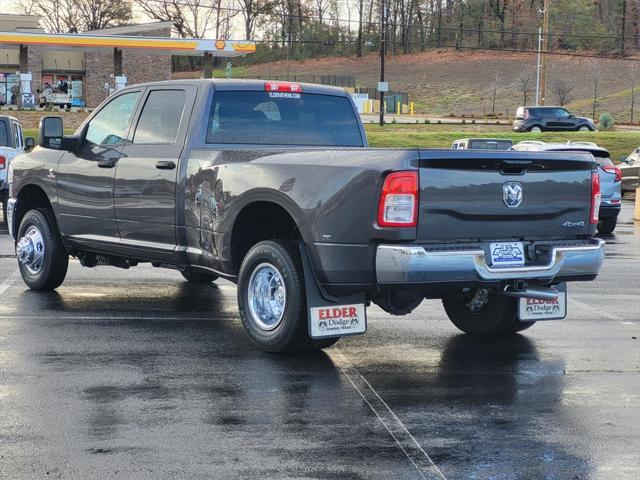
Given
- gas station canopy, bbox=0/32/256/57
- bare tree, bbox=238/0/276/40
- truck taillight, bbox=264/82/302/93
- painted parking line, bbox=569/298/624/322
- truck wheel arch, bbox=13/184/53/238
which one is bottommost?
painted parking line, bbox=569/298/624/322

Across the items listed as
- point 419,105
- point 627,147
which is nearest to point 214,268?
point 627,147

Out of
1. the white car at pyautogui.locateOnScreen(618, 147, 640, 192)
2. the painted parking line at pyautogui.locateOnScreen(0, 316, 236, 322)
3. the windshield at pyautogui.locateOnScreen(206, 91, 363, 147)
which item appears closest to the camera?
the windshield at pyautogui.locateOnScreen(206, 91, 363, 147)

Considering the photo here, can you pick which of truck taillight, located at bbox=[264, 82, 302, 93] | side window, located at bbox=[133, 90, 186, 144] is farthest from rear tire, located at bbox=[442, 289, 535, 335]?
side window, located at bbox=[133, 90, 186, 144]

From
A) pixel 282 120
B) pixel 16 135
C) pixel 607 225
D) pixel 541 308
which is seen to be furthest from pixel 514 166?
pixel 16 135

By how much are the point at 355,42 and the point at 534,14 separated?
1936cm

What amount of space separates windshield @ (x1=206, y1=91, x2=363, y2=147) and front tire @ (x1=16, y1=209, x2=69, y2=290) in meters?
2.48

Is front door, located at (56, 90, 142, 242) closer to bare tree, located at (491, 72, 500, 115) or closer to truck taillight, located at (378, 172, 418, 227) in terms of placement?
truck taillight, located at (378, 172, 418, 227)

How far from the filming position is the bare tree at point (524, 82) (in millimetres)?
88562

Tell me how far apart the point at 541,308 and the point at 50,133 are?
4731 millimetres

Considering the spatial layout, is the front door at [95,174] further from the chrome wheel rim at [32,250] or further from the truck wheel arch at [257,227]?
the truck wheel arch at [257,227]

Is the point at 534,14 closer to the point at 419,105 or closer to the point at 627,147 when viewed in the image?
the point at 419,105

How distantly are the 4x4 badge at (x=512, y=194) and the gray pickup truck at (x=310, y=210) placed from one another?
0.01 m

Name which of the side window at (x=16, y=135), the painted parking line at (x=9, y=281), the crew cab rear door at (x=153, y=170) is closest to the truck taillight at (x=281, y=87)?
the crew cab rear door at (x=153, y=170)

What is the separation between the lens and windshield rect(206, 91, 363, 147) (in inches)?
363
